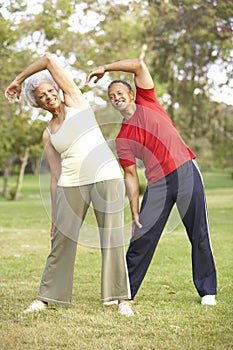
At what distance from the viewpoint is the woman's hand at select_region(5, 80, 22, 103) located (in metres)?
4.97

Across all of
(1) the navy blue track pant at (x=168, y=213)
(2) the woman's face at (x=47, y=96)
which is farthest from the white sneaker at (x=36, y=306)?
(2) the woman's face at (x=47, y=96)

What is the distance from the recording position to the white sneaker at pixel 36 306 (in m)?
5.08

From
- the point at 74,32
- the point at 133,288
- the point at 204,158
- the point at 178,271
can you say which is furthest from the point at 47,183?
the point at 204,158

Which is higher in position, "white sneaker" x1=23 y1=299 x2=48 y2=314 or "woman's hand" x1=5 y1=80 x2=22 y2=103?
"woman's hand" x1=5 y1=80 x2=22 y2=103

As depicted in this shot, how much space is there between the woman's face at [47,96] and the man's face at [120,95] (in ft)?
1.37

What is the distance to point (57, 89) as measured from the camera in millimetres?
5008

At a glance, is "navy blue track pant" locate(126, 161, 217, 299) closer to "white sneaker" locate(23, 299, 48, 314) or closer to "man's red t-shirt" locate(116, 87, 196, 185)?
"man's red t-shirt" locate(116, 87, 196, 185)

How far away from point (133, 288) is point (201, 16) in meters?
11.0

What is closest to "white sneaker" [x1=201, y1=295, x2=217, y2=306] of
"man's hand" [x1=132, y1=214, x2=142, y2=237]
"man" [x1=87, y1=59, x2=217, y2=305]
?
"man" [x1=87, y1=59, x2=217, y2=305]

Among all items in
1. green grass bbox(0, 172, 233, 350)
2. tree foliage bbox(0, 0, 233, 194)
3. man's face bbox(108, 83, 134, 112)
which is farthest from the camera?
tree foliage bbox(0, 0, 233, 194)

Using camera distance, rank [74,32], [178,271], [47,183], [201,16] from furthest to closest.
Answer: [74,32] → [201,16] → [178,271] → [47,183]

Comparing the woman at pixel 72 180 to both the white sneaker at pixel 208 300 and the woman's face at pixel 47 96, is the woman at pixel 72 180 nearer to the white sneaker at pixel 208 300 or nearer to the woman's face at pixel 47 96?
the woman's face at pixel 47 96

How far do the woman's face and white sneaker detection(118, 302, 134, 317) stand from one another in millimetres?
1503

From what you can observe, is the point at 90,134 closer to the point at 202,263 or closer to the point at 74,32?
the point at 202,263
